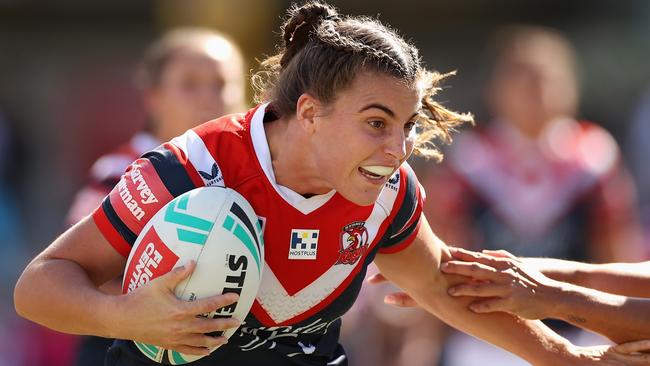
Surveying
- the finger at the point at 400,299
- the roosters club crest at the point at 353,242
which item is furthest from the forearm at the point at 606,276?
the roosters club crest at the point at 353,242

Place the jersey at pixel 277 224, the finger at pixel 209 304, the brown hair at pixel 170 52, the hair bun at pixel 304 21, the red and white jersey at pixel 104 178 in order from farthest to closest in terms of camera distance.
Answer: the brown hair at pixel 170 52 < the red and white jersey at pixel 104 178 < the hair bun at pixel 304 21 < the jersey at pixel 277 224 < the finger at pixel 209 304

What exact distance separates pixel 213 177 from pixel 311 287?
549 millimetres

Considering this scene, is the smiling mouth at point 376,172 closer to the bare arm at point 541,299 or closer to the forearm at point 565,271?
the bare arm at point 541,299

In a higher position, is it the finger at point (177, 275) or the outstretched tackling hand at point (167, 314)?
the finger at point (177, 275)

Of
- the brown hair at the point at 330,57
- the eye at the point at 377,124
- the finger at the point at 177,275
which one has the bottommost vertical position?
the finger at the point at 177,275

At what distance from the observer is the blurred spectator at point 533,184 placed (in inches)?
300

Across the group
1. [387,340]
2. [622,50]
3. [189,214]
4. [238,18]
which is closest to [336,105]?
[189,214]

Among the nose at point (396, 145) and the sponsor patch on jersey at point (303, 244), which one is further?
the sponsor patch on jersey at point (303, 244)

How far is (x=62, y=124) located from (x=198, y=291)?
10.6 meters

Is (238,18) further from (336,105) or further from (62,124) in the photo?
(336,105)

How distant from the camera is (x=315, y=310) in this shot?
168 inches

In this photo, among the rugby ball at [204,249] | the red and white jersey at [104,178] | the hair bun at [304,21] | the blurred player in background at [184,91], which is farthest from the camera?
the blurred player in background at [184,91]

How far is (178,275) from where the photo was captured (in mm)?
3600

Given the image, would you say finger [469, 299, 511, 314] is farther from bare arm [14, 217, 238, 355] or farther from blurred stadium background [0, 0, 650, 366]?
blurred stadium background [0, 0, 650, 366]
